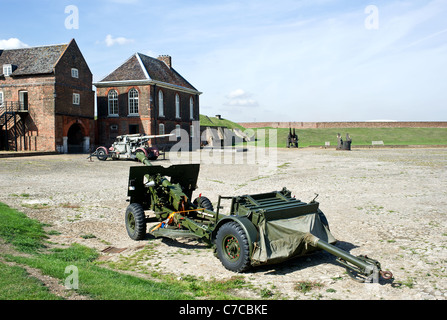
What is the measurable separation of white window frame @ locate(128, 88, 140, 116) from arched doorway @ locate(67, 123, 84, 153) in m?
5.39

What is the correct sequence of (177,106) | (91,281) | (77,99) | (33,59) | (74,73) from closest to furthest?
(91,281), (33,59), (74,73), (77,99), (177,106)

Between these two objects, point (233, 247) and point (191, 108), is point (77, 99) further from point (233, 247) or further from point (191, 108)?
point (233, 247)

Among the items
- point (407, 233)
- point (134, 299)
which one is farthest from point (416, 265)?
point (134, 299)

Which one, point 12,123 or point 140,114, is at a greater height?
point 140,114

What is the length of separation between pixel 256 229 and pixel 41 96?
31821mm

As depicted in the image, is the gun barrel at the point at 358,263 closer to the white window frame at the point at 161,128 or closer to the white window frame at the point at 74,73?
the white window frame at the point at 74,73

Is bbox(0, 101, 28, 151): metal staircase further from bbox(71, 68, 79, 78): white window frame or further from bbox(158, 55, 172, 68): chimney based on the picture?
bbox(158, 55, 172, 68): chimney

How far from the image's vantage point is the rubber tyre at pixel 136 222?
8.01 meters

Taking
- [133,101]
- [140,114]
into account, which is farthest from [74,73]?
[140,114]

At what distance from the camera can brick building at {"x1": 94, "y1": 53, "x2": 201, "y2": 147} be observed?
39031mm

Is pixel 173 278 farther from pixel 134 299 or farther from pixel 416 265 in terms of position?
pixel 416 265

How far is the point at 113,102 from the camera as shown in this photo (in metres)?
40.3

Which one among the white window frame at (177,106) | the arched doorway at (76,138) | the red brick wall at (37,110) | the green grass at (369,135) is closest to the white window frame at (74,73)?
the red brick wall at (37,110)

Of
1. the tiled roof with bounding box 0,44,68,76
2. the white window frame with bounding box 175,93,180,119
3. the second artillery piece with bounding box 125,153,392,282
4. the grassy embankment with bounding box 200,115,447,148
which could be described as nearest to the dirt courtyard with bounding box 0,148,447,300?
the second artillery piece with bounding box 125,153,392,282
